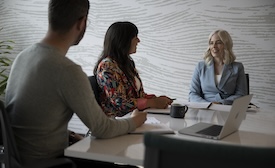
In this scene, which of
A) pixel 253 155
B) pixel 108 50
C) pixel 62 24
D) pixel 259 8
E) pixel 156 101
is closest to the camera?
pixel 253 155

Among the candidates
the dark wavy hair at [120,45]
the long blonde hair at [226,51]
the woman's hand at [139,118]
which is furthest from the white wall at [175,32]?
the woman's hand at [139,118]

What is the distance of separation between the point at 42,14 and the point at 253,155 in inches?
149

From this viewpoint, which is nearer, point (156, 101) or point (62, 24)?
point (62, 24)

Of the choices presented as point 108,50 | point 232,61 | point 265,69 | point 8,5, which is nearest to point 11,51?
point 8,5

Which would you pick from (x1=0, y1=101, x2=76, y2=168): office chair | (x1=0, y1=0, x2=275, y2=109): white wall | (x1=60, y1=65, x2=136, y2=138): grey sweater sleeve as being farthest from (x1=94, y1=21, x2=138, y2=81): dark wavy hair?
(x1=0, y1=0, x2=275, y2=109): white wall

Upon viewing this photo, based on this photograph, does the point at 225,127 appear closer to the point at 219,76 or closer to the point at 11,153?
the point at 11,153

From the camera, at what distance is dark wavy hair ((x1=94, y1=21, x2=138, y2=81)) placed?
7.59 feet

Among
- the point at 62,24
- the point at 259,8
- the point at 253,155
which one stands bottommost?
the point at 253,155

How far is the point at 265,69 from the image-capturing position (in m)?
3.43

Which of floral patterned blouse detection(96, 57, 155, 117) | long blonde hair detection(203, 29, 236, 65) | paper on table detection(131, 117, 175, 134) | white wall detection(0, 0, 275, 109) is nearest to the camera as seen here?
paper on table detection(131, 117, 175, 134)

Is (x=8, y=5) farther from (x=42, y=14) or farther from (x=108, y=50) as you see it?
(x=108, y=50)

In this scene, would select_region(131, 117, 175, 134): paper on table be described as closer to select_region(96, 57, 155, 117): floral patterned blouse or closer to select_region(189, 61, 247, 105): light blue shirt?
select_region(96, 57, 155, 117): floral patterned blouse

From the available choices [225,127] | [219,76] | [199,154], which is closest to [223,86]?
[219,76]

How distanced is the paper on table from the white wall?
2.03 meters
